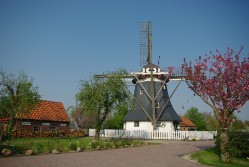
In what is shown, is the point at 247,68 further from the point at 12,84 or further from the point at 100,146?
the point at 12,84

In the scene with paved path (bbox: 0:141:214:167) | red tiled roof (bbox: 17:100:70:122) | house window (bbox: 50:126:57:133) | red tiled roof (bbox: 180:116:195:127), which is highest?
red tiled roof (bbox: 17:100:70:122)

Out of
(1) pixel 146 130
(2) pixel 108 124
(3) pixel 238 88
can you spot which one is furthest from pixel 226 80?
(2) pixel 108 124

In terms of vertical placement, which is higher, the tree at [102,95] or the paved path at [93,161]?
the tree at [102,95]

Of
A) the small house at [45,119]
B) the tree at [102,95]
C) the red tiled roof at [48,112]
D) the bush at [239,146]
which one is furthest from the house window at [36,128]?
the bush at [239,146]

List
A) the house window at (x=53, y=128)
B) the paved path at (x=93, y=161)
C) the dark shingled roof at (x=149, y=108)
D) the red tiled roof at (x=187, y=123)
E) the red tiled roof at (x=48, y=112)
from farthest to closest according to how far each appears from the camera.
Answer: the red tiled roof at (x=187, y=123), the house window at (x=53, y=128), the red tiled roof at (x=48, y=112), the dark shingled roof at (x=149, y=108), the paved path at (x=93, y=161)

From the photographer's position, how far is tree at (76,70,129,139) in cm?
3053

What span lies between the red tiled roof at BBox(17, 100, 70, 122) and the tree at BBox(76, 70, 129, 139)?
12.0 metres

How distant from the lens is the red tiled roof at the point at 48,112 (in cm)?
4064

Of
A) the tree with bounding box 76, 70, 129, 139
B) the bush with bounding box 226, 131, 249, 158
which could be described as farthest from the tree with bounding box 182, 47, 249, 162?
the tree with bounding box 76, 70, 129, 139

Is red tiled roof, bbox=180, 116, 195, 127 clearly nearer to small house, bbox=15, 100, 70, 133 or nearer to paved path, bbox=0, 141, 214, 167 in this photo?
small house, bbox=15, 100, 70, 133

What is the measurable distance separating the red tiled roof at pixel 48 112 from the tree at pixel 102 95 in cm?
1202

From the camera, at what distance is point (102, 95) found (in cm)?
3059

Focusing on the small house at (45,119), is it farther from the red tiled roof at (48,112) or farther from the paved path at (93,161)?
the paved path at (93,161)

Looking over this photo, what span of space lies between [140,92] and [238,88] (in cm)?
2708
